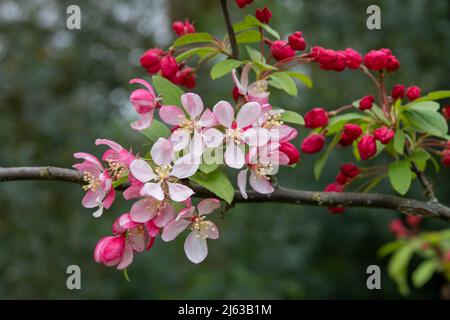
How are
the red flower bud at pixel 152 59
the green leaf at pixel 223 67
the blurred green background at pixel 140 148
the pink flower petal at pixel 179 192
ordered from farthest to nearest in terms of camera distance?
the blurred green background at pixel 140 148 → the red flower bud at pixel 152 59 → the green leaf at pixel 223 67 → the pink flower petal at pixel 179 192

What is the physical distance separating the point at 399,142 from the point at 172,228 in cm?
49

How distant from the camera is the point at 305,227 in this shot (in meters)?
3.21

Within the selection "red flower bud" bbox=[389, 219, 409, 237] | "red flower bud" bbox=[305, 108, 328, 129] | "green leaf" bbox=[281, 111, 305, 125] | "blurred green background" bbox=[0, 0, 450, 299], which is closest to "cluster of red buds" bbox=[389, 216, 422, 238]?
"red flower bud" bbox=[389, 219, 409, 237]

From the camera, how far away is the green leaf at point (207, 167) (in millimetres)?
937

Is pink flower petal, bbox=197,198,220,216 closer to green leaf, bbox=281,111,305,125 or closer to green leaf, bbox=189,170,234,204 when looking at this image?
green leaf, bbox=189,170,234,204

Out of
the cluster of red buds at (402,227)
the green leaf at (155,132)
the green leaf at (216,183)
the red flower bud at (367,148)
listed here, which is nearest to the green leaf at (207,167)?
the green leaf at (216,183)

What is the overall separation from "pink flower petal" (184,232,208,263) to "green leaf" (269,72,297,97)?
1.09 feet

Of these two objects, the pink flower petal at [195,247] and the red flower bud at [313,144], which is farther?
the red flower bud at [313,144]

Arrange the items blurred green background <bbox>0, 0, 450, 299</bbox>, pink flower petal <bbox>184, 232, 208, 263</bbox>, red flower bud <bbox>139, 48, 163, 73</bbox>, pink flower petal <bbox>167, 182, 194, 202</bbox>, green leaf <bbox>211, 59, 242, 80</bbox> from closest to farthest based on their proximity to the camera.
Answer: pink flower petal <bbox>167, 182, 194, 202</bbox> → pink flower petal <bbox>184, 232, 208, 263</bbox> → green leaf <bbox>211, 59, 242, 80</bbox> → red flower bud <bbox>139, 48, 163, 73</bbox> → blurred green background <bbox>0, 0, 450, 299</bbox>

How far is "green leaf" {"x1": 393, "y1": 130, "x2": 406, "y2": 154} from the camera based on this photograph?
3.68ft

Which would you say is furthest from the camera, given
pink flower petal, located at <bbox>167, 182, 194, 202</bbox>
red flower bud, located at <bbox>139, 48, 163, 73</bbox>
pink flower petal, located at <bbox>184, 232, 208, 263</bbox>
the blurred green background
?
the blurred green background

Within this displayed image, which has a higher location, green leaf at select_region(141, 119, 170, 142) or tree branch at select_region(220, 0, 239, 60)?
tree branch at select_region(220, 0, 239, 60)

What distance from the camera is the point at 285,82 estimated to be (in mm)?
1141

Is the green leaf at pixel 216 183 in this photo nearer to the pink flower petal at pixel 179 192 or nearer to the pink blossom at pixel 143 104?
the pink flower petal at pixel 179 192
